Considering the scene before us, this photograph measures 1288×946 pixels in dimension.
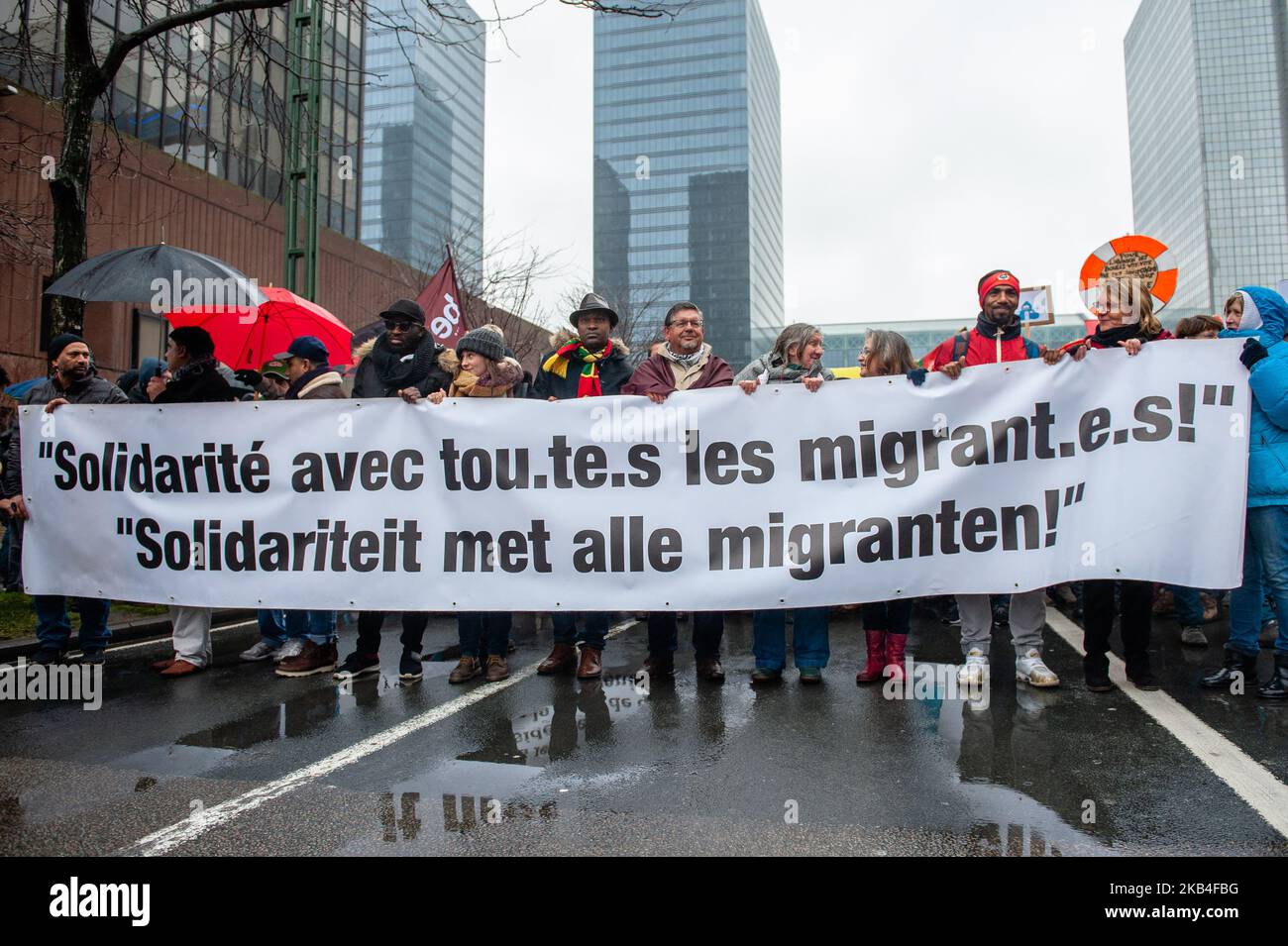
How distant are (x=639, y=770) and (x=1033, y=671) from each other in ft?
8.29

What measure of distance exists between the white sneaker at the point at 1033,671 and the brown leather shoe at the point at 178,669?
518 centimetres

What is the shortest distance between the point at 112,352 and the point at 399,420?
1885 cm

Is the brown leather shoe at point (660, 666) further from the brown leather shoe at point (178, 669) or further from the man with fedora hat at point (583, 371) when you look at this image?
the brown leather shoe at point (178, 669)

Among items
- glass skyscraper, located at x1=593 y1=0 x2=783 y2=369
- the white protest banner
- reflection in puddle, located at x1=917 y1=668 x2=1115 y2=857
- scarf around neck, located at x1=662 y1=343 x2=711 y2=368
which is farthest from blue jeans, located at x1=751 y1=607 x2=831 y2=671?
glass skyscraper, located at x1=593 y1=0 x2=783 y2=369

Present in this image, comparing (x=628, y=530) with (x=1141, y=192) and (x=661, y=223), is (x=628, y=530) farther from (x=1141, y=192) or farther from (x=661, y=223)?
(x=1141, y=192)

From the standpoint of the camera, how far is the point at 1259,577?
486 centimetres

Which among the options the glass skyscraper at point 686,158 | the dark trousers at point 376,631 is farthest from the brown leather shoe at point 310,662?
the glass skyscraper at point 686,158

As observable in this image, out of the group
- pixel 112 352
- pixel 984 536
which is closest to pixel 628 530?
pixel 984 536

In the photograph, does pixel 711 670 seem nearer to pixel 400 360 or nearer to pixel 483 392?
pixel 483 392

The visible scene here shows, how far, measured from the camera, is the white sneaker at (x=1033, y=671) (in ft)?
16.0

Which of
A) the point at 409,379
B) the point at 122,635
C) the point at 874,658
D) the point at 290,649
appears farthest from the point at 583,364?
the point at 122,635
